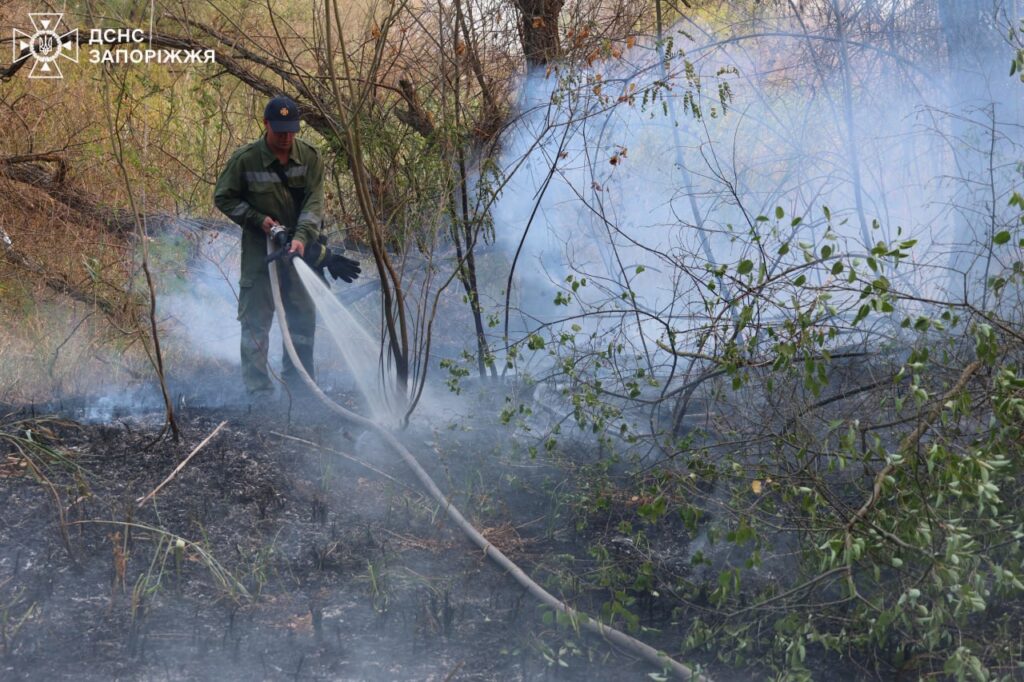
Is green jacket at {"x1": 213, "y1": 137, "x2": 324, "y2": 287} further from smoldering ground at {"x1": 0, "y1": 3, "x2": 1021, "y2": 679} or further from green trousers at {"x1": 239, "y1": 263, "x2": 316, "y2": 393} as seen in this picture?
smoldering ground at {"x1": 0, "y1": 3, "x2": 1021, "y2": 679}

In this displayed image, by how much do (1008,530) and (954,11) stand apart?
3.46 m

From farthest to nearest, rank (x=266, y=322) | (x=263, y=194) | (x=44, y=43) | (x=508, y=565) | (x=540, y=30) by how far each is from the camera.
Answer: (x=540, y=30)
(x=44, y=43)
(x=266, y=322)
(x=263, y=194)
(x=508, y=565)

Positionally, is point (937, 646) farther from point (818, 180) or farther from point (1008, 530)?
point (818, 180)

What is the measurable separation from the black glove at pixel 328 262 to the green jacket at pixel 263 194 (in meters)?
0.11

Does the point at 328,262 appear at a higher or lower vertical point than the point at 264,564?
higher

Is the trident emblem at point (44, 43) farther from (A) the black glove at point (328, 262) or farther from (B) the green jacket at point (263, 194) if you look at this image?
(A) the black glove at point (328, 262)

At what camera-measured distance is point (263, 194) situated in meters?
6.01

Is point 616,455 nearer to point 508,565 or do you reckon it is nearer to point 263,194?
point 508,565

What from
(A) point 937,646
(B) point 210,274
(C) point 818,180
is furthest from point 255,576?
(B) point 210,274

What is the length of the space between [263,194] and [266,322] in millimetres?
805

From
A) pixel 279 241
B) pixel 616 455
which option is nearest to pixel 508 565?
pixel 616 455

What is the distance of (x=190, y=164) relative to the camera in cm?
862

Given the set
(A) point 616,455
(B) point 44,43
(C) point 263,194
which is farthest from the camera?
(B) point 44,43

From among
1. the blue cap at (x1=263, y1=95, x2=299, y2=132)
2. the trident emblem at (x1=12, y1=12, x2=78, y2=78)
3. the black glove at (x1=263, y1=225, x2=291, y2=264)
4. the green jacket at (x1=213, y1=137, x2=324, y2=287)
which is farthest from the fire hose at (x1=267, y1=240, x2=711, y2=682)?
the trident emblem at (x1=12, y1=12, x2=78, y2=78)
